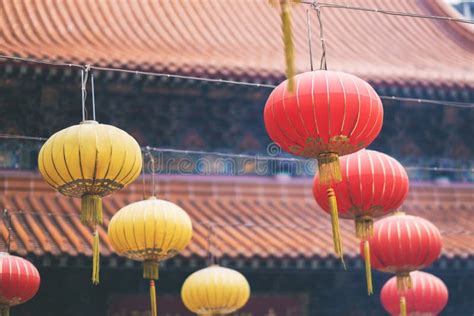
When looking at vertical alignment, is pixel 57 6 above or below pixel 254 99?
above

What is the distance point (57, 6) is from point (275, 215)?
3355mm

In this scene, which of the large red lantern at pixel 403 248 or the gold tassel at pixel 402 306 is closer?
the gold tassel at pixel 402 306

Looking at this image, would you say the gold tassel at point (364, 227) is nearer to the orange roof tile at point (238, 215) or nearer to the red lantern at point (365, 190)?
the red lantern at point (365, 190)

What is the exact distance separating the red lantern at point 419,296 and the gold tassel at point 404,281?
0.44 m

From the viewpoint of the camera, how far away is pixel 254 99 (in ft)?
35.6

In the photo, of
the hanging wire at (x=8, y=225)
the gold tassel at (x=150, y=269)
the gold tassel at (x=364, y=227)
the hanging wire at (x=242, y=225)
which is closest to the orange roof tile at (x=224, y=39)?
the hanging wire at (x=242, y=225)

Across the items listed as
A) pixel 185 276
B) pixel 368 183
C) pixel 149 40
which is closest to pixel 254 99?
pixel 149 40

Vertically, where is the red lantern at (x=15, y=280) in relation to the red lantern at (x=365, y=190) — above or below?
below

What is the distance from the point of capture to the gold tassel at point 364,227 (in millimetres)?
7203

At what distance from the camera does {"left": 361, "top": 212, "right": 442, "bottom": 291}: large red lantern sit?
8.11m

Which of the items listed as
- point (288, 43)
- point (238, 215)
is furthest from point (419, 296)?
point (288, 43)

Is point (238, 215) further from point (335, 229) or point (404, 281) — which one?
point (335, 229)

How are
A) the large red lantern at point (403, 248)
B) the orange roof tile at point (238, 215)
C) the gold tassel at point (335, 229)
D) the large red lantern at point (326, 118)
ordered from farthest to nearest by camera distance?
1. the orange roof tile at point (238, 215)
2. the large red lantern at point (403, 248)
3. the large red lantern at point (326, 118)
4. the gold tassel at point (335, 229)

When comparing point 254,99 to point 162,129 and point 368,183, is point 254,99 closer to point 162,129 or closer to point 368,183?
point 162,129
